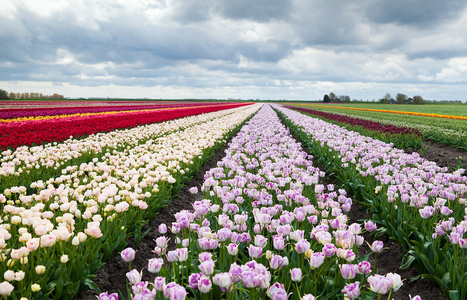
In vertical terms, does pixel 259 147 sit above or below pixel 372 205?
above

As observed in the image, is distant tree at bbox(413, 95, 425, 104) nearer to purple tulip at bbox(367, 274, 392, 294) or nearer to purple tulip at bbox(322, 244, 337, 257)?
purple tulip at bbox(322, 244, 337, 257)

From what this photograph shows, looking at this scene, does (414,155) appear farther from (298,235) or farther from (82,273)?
(82,273)

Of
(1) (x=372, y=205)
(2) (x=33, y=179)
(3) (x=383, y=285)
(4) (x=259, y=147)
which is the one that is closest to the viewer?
(3) (x=383, y=285)

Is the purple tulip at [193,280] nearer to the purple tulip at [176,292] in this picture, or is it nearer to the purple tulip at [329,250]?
the purple tulip at [176,292]

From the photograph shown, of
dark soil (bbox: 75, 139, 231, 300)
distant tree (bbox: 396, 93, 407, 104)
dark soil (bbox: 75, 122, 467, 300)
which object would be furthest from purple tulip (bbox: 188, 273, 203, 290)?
distant tree (bbox: 396, 93, 407, 104)

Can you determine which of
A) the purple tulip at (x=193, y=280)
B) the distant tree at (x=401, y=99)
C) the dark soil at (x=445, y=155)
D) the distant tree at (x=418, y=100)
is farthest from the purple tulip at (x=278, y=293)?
the distant tree at (x=418, y=100)

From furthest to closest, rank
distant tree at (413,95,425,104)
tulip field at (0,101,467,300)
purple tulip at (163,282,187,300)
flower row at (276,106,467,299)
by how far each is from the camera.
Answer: distant tree at (413,95,425,104), flower row at (276,106,467,299), tulip field at (0,101,467,300), purple tulip at (163,282,187,300)

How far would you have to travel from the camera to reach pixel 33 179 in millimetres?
6461

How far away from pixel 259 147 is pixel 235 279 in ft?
20.7

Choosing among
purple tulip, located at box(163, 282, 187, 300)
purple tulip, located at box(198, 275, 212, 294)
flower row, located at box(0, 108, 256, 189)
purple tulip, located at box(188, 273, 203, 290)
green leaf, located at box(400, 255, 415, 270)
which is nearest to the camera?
purple tulip, located at box(163, 282, 187, 300)

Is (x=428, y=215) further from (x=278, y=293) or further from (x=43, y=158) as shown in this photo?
(x=43, y=158)

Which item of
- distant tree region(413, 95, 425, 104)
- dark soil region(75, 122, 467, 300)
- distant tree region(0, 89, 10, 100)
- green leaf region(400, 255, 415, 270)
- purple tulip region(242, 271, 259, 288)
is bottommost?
dark soil region(75, 122, 467, 300)

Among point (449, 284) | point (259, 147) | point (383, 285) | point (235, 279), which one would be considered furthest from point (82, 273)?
point (259, 147)

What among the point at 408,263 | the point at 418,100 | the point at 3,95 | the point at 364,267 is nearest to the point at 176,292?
the point at 364,267
